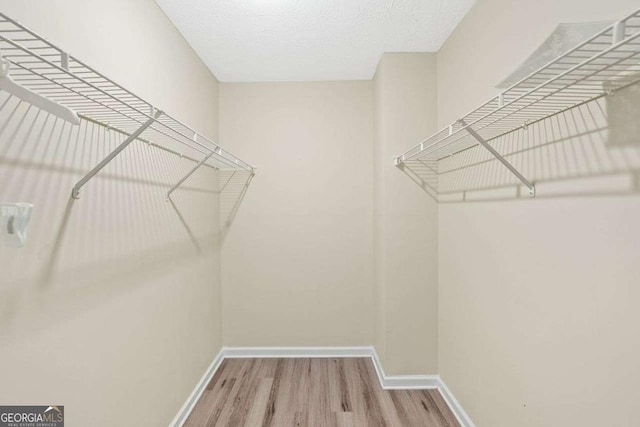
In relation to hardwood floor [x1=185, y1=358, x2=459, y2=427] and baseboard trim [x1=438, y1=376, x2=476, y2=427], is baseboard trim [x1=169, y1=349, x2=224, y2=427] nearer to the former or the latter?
hardwood floor [x1=185, y1=358, x2=459, y2=427]

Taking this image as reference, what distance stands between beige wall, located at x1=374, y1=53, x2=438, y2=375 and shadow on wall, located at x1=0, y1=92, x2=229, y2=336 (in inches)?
56.4

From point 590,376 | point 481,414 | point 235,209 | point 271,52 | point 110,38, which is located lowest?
point 481,414

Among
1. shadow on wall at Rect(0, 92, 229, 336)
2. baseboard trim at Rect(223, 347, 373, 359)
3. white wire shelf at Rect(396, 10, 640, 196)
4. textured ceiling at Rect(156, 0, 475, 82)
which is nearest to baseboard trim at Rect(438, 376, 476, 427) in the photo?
baseboard trim at Rect(223, 347, 373, 359)

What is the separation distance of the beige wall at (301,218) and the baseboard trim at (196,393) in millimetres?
200

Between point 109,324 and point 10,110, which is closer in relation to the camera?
point 10,110

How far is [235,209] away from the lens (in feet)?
8.02

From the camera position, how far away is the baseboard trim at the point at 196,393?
1.66 metres

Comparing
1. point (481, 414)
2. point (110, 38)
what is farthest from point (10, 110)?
point (481, 414)

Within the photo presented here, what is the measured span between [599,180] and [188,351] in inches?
85.4

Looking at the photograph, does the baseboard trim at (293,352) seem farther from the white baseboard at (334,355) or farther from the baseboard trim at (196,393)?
the baseboard trim at (196,393)

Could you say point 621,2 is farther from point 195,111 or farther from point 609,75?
point 195,111

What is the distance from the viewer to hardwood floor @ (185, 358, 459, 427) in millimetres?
1720

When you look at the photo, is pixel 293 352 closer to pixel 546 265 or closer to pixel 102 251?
pixel 102 251

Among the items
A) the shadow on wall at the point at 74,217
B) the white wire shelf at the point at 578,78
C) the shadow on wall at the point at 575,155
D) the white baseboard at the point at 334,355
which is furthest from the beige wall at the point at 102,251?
the shadow on wall at the point at 575,155
